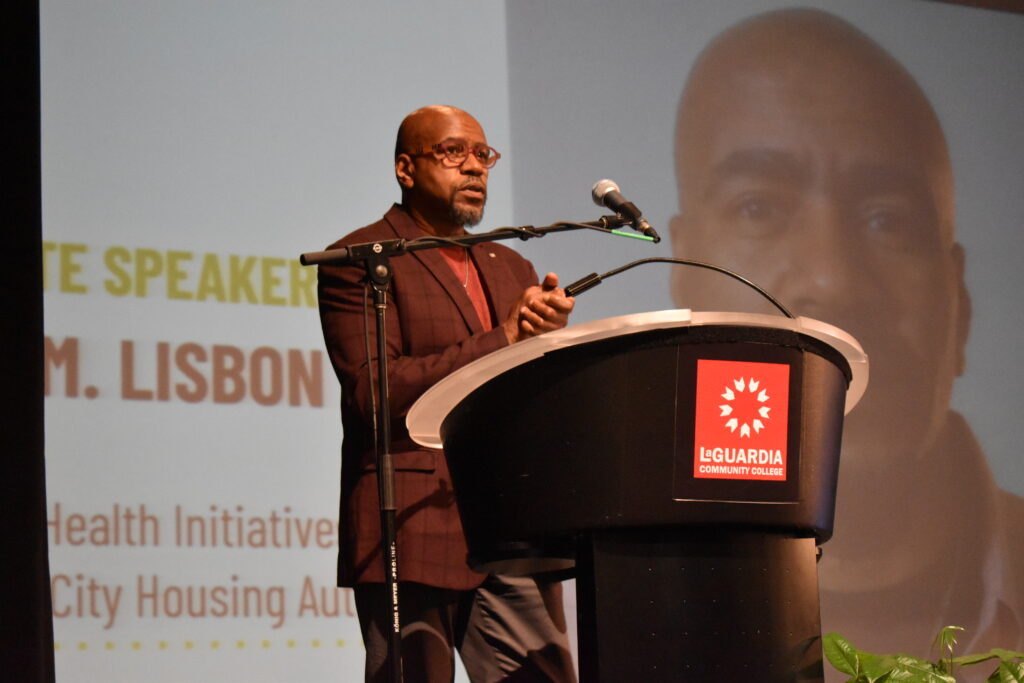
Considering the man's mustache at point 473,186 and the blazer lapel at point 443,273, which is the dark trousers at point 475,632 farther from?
the man's mustache at point 473,186

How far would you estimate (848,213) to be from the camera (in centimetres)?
415

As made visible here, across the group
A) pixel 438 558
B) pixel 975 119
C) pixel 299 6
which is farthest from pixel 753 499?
pixel 975 119

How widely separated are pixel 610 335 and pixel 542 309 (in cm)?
42

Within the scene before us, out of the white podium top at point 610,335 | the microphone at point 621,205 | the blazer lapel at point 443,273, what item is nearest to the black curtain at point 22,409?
the blazer lapel at point 443,273

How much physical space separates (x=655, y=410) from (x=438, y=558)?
31.6 inches

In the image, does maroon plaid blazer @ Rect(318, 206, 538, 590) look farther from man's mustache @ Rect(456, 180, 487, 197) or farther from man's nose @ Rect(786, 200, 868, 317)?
man's nose @ Rect(786, 200, 868, 317)

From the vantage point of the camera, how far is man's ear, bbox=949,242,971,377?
424cm

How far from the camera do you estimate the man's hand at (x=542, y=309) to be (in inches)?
72.9

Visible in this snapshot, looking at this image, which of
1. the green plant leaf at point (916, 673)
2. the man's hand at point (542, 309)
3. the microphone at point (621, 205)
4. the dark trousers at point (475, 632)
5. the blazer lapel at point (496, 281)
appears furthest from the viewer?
the blazer lapel at point (496, 281)

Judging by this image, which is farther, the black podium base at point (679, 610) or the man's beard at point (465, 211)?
the man's beard at point (465, 211)

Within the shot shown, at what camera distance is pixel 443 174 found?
2.45m

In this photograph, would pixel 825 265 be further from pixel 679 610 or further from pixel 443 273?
pixel 679 610

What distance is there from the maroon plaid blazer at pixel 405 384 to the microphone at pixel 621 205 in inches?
10.8

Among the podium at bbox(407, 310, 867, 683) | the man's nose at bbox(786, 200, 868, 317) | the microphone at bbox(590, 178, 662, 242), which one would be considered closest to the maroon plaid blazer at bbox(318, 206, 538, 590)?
the microphone at bbox(590, 178, 662, 242)
